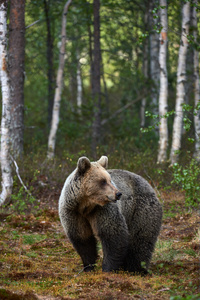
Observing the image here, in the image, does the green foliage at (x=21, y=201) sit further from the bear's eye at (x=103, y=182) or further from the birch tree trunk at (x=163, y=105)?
the birch tree trunk at (x=163, y=105)

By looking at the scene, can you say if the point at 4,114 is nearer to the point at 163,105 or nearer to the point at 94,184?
the point at 94,184

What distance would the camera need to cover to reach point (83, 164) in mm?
5957

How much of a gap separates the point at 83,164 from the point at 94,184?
329 millimetres

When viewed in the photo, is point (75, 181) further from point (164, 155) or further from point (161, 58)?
point (161, 58)

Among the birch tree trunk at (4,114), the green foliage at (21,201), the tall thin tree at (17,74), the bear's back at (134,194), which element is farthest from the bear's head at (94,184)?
the tall thin tree at (17,74)

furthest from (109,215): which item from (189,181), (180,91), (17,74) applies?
(180,91)

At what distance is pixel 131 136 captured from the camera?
1858 centimetres

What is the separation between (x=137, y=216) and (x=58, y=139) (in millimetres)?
12639

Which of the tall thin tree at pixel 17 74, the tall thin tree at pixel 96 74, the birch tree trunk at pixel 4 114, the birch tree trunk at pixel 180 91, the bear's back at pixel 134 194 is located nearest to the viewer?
the bear's back at pixel 134 194

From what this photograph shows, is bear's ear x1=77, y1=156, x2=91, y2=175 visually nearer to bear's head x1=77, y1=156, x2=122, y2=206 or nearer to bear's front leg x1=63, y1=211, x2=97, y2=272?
bear's head x1=77, y1=156, x2=122, y2=206

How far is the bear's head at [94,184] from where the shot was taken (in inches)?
232

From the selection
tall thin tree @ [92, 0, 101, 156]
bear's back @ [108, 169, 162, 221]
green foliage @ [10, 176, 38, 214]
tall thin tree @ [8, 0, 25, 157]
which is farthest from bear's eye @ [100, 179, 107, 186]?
tall thin tree @ [92, 0, 101, 156]

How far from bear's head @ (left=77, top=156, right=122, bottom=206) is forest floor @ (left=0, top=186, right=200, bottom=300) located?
1067 millimetres

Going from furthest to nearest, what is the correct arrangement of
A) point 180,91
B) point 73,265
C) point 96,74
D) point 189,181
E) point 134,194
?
1. point 96,74
2. point 180,91
3. point 189,181
4. point 73,265
5. point 134,194
